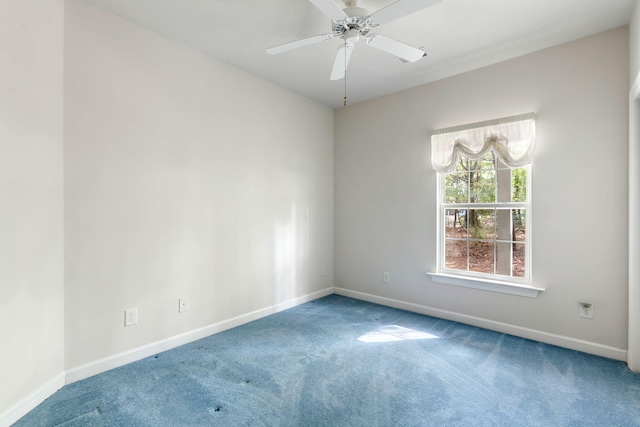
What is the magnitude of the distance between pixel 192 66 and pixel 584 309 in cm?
408

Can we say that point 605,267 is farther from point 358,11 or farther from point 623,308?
point 358,11

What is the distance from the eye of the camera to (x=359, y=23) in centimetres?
209

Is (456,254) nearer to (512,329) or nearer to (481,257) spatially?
(481,257)

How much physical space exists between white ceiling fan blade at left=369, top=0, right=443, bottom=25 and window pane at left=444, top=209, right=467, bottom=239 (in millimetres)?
2219

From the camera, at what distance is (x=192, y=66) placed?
111 inches

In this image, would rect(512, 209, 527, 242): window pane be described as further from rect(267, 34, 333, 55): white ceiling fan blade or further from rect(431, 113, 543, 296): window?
rect(267, 34, 333, 55): white ceiling fan blade

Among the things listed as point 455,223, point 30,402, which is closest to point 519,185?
point 455,223

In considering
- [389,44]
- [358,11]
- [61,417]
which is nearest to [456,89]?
[389,44]

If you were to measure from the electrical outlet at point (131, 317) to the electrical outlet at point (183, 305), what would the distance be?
0.36 meters

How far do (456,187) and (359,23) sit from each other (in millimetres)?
2093

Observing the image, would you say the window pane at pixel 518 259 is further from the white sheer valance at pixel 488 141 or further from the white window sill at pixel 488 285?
the white sheer valance at pixel 488 141

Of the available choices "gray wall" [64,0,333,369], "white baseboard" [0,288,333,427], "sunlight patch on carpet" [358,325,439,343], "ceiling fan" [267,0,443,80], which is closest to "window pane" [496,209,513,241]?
"sunlight patch on carpet" [358,325,439,343]

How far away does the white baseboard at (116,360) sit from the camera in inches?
69.4

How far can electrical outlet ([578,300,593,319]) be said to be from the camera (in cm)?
259
